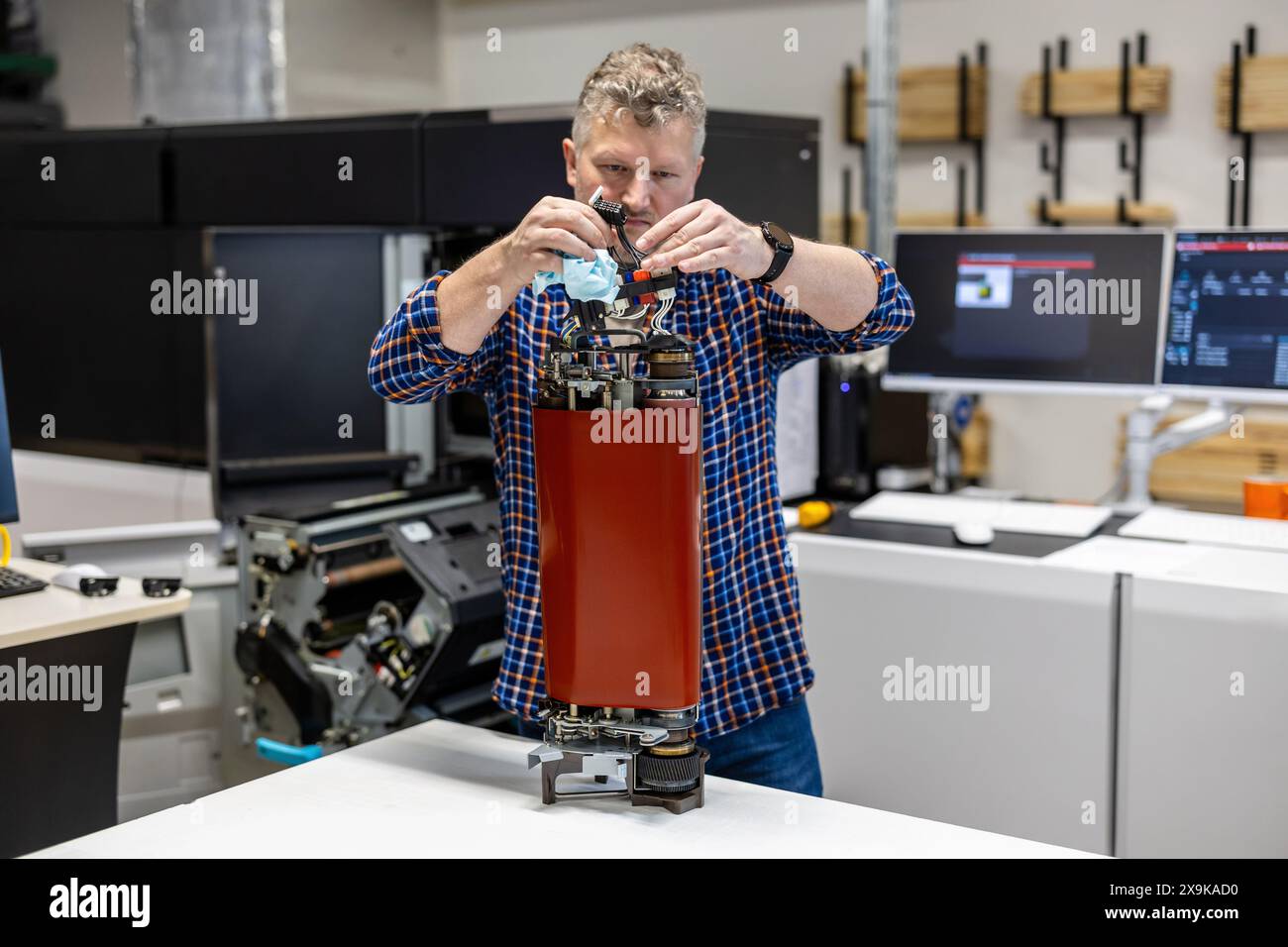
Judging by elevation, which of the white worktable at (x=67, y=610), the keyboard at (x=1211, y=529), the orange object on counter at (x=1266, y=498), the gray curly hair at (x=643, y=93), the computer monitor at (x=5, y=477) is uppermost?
the gray curly hair at (x=643, y=93)

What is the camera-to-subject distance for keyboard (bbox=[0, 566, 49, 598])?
2266 mm

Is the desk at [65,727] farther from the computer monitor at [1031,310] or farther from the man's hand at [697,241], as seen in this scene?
the computer monitor at [1031,310]

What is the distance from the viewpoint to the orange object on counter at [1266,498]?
8.85ft

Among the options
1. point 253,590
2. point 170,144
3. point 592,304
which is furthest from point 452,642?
point 170,144

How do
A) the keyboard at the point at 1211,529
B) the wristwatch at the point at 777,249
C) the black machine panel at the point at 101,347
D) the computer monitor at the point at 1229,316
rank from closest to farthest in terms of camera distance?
the wristwatch at the point at 777,249 → the keyboard at the point at 1211,529 → the computer monitor at the point at 1229,316 → the black machine panel at the point at 101,347

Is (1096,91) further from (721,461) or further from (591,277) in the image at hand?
(591,277)

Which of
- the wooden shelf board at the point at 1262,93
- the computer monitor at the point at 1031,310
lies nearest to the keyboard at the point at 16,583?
the computer monitor at the point at 1031,310

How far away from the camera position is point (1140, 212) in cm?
445

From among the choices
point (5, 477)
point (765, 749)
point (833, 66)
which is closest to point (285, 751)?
point (5, 477)

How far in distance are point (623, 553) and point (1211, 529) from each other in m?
1.67

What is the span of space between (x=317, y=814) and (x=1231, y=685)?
1.56 metres

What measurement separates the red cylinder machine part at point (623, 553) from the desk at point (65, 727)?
43.6 inches

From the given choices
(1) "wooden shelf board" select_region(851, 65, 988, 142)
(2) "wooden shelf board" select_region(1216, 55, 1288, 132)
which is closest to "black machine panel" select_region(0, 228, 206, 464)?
(1) "wooden shelf board" select_region(851, 65, 988, 142)

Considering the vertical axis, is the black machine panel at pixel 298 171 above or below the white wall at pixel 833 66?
below
